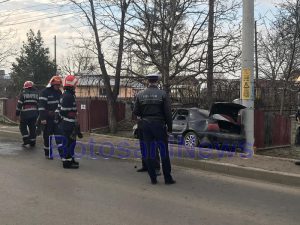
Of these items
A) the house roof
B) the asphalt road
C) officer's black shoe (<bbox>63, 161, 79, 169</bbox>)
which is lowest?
the asphalt road

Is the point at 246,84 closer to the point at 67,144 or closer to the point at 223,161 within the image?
the point at 223,161

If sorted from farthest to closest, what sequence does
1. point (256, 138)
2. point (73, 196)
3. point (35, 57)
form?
point (35, 57), point (256, 138), point (73, 196)

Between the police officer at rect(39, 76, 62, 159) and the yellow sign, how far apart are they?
4.07m

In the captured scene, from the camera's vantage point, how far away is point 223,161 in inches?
379

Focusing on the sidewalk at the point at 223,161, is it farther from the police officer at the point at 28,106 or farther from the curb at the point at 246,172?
the police officer at the point at 28,106

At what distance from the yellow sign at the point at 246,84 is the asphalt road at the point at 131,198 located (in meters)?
2.06

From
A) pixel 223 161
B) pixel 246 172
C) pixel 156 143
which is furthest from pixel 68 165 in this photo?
pixel 246 172

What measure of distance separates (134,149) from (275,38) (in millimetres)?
11928

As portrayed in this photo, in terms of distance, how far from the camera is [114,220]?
18.6 ft

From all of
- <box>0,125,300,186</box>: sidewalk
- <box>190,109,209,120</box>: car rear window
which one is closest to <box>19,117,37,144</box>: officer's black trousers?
<box>0,125,300,186</box>: sidewalk

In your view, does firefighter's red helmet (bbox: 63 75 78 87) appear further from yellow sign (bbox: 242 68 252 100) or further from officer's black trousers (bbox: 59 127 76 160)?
yellow sign (bbox: 242 68 252 100)

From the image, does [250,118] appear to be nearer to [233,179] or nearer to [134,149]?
[233,179]

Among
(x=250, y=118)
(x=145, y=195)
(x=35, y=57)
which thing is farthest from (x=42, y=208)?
(x=35, y=57)

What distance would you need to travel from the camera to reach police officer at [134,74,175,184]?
26.1ft
